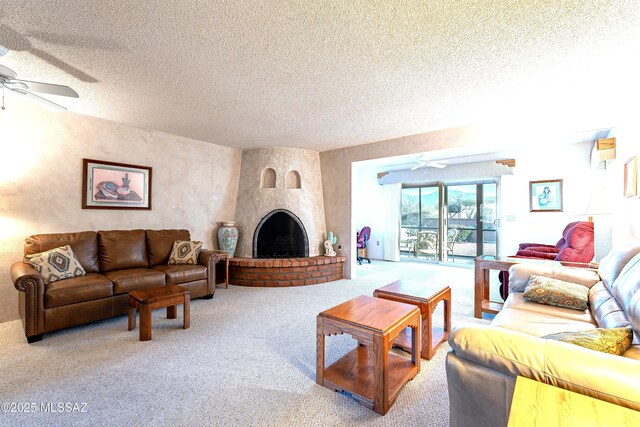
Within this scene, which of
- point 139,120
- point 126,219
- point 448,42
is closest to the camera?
point 448,42

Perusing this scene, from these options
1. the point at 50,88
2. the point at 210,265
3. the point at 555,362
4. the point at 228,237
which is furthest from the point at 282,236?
the point at 555,362

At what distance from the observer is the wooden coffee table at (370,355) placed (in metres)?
1.58

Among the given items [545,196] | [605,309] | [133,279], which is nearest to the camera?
[605,309]

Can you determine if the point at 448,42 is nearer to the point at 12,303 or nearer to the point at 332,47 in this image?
the point at 332,47

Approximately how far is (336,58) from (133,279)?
3076 mm

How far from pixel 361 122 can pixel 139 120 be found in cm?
295

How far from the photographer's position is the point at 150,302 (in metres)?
2.49

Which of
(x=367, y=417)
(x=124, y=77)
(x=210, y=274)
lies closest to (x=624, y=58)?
(x=367, y=417)

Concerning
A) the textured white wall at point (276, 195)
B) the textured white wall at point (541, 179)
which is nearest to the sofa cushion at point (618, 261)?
the textured white wall at point (541, 179)

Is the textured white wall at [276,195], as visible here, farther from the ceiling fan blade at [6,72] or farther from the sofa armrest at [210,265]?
the ceiling fan blade at [6,72]

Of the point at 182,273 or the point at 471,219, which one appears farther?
the point at 471,219

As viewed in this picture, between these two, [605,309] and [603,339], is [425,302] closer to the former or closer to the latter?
[605,309]

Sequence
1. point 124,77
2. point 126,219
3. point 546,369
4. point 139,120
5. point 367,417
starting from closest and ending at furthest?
point 546,369, point 367,417, point 124,77, point 139,120, point 126,219

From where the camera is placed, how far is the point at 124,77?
2465 millimetres
